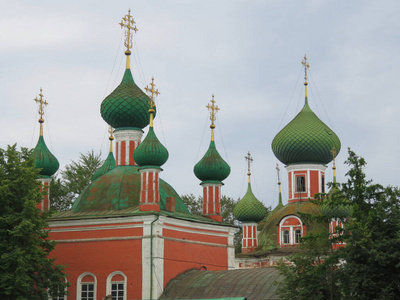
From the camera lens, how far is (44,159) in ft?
95.5

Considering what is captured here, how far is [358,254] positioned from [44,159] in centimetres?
1465

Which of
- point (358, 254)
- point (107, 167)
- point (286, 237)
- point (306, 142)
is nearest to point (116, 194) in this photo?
point (107, 167)

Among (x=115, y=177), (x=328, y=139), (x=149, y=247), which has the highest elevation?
(x=328, y=139)

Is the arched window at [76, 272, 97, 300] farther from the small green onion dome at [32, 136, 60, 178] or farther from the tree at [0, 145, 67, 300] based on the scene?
the small green onion dome at [32, 136, 60, 178]

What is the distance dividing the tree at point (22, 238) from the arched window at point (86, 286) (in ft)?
6.96

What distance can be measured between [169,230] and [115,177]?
120 inches

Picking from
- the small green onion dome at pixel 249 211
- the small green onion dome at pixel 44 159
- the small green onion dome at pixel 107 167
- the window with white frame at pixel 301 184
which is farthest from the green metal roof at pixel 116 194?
the window with white frame at pixel 301 184

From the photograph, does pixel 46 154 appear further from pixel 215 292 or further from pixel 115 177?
pixel 215 292

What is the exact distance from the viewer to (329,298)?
18484mm

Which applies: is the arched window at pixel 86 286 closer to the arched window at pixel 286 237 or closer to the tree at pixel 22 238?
the tree at pixel 22 238

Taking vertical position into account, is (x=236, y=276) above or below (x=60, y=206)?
below

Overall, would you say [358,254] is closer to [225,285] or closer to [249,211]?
[225,285]

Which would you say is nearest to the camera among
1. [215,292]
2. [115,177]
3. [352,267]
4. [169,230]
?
[352,267]

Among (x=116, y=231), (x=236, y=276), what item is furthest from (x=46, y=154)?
(x=236, y=276)
